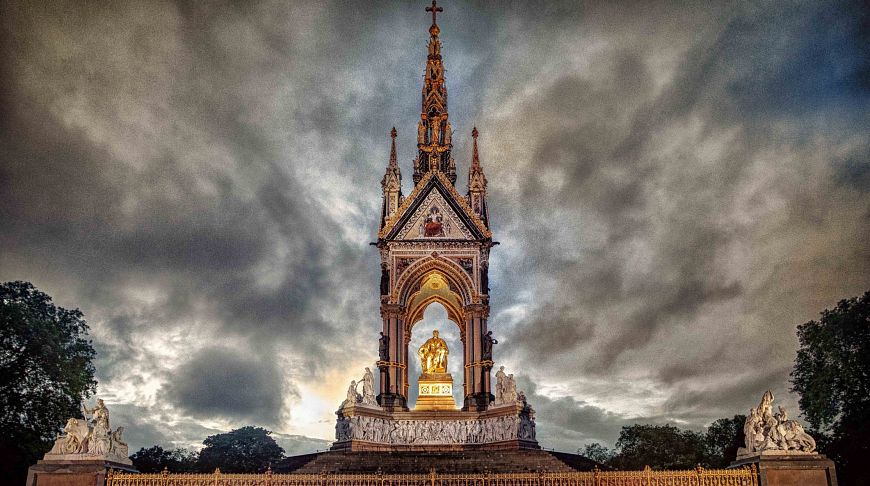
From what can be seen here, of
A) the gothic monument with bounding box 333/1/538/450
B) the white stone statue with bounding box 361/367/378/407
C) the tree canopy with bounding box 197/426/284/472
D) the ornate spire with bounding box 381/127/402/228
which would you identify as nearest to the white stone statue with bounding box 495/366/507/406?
the gothic monument with bounding box 333/1/538/450

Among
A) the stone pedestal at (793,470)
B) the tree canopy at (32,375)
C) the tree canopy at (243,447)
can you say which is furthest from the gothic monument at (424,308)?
the tree canopy at (243,447)

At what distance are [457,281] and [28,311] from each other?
16.6m

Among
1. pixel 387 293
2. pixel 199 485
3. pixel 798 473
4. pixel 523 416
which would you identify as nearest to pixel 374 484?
pixel 199 485

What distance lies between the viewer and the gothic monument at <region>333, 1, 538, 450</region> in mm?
29844

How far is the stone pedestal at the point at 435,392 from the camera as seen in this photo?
3222cm

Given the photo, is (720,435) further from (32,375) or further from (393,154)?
(32,375)

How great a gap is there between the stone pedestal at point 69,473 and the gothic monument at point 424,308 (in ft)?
36.6

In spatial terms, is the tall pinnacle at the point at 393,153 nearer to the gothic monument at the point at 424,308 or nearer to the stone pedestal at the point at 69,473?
the gothic monument at the point at 424,308

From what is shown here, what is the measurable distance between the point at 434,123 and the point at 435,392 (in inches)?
519

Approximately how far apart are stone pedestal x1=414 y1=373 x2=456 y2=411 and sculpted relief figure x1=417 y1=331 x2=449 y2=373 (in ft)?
1.17

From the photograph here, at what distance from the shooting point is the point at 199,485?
18.3m

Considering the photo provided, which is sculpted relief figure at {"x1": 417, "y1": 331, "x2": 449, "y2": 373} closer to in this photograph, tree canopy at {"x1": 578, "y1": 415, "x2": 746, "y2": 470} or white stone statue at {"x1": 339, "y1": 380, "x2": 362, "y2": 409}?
white stone statue at {"x1": 339, "y1": 380, "x2": 362, "y2": 409}

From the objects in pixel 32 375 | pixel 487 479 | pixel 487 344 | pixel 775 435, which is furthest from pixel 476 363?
pixel 32 375

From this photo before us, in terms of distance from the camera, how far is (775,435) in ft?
62.0
